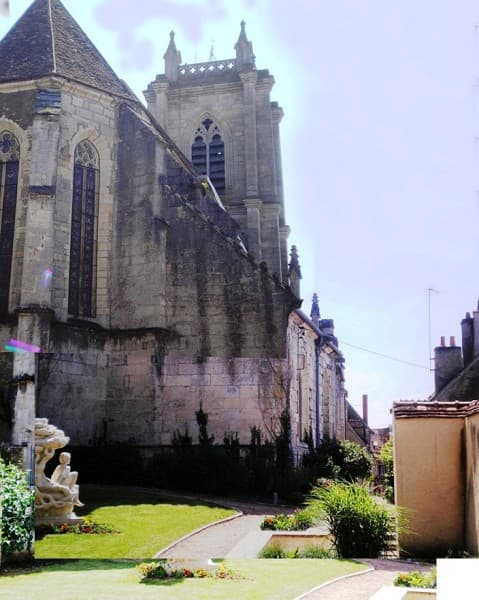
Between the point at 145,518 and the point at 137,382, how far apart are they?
275 inches

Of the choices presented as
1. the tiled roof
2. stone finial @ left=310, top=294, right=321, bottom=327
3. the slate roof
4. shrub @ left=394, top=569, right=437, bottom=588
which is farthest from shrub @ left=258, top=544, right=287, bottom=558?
stone finial @ left=310, top=294, right=321, bottom=327

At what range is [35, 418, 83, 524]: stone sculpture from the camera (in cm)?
1258

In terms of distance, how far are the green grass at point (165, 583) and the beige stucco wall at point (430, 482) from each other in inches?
92.2

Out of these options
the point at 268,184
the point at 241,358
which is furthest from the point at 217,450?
the point at 268,184

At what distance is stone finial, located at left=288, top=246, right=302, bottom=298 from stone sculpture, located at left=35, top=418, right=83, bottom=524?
21.2 meters

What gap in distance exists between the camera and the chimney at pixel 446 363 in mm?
32094

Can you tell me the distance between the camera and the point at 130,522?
13.5m

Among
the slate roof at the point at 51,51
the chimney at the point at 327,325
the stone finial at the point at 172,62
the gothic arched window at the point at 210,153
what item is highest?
the stone finial at the point at 172,62

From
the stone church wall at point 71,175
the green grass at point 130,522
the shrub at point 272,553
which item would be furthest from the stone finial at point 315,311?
the shrub at point 272,553

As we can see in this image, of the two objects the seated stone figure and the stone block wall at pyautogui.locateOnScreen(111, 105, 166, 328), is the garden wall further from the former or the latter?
the stone block wall at pyautogui.locateOnScreen(111, 105, 166, 328)

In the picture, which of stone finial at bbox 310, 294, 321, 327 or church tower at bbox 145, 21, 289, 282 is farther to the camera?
stone finial at bbox 310, 294, 321, 327

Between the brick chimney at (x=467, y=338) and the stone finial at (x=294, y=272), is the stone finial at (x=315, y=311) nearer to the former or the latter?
the stone finial at (x=294, y=272)

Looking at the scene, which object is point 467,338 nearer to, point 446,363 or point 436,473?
point 446,363

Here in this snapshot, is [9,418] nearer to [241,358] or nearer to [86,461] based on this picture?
[86,461]
